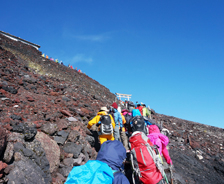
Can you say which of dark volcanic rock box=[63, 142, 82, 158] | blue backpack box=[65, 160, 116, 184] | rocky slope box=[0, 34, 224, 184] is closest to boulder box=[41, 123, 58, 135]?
rocky slope box=[0, 34, 224, 184]

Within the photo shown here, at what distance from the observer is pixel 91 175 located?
109 inches

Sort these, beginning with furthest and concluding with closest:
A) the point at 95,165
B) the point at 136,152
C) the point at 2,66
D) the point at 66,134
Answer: the point at 2,66 → the point at 66,134 → the point at 136,152 → the point at 95,165

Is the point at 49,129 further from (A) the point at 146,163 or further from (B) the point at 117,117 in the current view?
(A) the point at 146,163

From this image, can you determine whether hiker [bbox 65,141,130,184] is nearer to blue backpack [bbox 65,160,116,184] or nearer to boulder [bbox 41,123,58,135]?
blue backpack [bbox 65,160,116,184]

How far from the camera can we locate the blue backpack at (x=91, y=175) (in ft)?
8.92

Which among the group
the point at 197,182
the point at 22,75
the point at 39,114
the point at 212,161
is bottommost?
the point at 197,182

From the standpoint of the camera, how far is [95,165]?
291cm

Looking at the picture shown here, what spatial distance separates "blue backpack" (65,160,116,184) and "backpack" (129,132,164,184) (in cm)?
176

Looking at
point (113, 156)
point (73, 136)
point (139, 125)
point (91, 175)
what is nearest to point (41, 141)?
point (73, 136)

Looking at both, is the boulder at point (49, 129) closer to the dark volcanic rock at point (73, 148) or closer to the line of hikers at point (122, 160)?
the dark volcanic rock at point (73, 148)

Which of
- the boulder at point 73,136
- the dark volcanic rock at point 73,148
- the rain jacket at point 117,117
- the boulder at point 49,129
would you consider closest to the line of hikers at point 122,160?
the boulder at point 73,136

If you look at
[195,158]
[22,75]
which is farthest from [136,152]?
[195,158]

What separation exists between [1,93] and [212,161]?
50.1 ft

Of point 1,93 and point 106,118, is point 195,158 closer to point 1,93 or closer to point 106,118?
point 106,118
